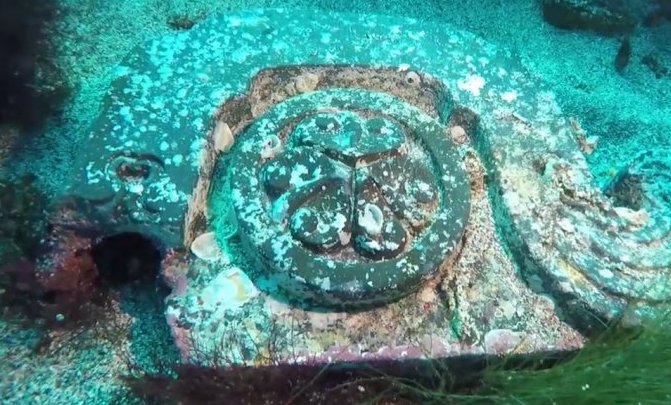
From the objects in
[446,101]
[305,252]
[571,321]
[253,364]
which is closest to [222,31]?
[446,101]

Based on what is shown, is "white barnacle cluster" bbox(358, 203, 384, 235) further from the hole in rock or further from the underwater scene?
the hole in rock

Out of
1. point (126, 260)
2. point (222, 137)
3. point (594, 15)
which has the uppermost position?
point (594, 15)

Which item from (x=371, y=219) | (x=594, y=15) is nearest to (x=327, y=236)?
(x=371, y=219)

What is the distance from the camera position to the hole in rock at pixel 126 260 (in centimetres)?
240

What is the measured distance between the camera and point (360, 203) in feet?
7.29

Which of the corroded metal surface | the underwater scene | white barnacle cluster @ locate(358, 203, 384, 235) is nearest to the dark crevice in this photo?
the underwater scene

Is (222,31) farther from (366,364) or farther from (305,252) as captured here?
(366,364)

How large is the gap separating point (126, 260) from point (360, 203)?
1010mm

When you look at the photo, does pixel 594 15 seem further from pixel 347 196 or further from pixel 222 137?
pixel 222 137

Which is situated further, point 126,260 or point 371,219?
point 126,260

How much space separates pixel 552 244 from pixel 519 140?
541mm

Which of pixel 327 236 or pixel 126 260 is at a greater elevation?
pixel 327 236

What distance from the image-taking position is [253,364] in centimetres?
200

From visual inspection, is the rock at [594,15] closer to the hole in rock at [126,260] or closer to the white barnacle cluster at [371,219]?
the white barnacle cluster at [371,219]
